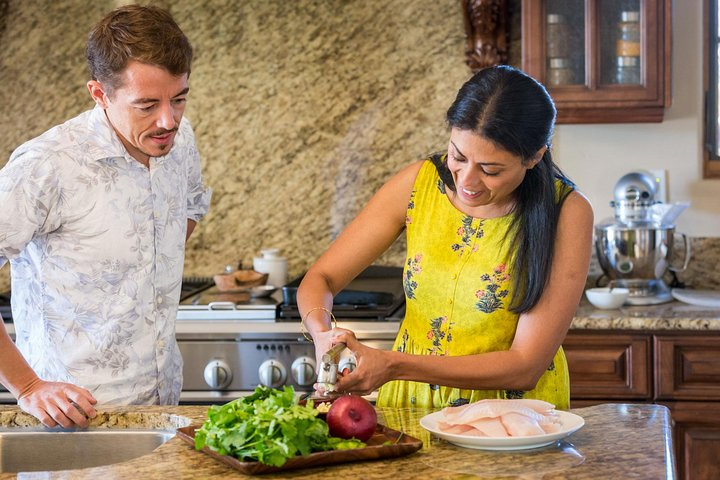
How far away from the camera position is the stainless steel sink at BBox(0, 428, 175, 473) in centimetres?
204

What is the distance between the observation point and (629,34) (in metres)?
3.41

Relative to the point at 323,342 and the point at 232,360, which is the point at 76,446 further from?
the point at 232,360

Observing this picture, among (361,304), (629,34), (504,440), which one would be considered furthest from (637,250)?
(504,440)

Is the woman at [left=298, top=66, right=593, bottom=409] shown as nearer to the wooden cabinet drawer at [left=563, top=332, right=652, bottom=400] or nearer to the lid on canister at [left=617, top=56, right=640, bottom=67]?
the wooden cabinet drawer at [left=563, top=332, right=652, bottom=400]

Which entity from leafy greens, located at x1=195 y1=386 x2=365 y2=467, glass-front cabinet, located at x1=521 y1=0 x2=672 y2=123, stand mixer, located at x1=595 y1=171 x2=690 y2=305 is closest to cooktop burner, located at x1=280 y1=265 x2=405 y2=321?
stand mixer, located at x1=595 y1=171 x2=690 y2=305

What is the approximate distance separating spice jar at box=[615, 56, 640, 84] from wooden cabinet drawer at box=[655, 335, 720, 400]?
89 centimetres

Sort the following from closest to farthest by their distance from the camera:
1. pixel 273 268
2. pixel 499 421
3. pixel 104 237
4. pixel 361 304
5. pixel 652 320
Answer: pixel 499 421
pixel 104 237
pixel 652 320
pixel 361 304
pixel 273 268

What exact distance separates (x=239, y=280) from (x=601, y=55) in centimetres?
148

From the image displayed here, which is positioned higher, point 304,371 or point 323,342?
point 323,342

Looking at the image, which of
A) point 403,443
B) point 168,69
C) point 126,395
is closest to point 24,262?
point 126,395

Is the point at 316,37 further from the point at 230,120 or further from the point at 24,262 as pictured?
the point at 24,262

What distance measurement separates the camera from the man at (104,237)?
6.61 ft

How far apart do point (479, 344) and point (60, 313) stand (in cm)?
90

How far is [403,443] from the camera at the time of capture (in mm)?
1748
